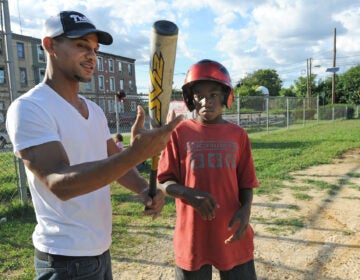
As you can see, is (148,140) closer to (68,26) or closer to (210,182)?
(68,26)

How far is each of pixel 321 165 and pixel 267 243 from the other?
5.41m

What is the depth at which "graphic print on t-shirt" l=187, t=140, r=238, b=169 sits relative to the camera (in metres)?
2.13

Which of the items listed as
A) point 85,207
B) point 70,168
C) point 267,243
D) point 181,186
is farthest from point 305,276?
point 70,168

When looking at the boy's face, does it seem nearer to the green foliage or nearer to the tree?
the green foliage

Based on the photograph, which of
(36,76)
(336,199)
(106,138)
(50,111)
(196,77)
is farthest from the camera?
(36,76)

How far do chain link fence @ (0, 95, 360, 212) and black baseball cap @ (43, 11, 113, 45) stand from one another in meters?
0.65

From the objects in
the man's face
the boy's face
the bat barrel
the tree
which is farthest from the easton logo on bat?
the tree

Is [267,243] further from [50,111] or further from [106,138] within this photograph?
[50,111]

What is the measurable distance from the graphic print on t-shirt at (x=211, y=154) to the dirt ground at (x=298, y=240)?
174 centimetres

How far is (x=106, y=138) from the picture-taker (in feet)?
6.53

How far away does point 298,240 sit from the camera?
167 inches

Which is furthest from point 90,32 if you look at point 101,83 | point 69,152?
point 101,83

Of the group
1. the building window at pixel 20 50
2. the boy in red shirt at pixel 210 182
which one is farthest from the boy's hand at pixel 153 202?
the building window at pixel 20 50

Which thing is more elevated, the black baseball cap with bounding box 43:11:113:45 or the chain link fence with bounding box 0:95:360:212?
the black baseball cap with bounding box 43:11:113:45
